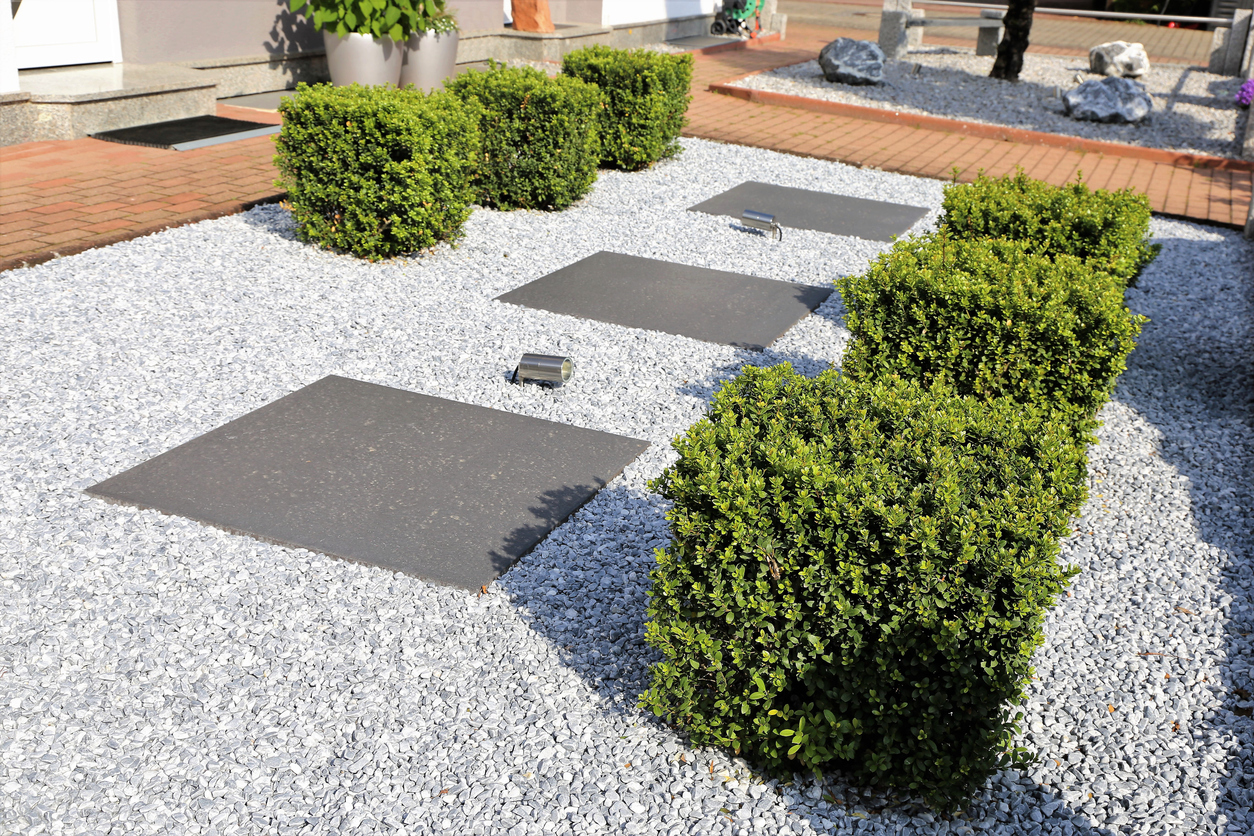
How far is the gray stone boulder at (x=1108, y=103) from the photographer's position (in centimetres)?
1259

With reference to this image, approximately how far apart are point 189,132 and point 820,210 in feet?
17.3

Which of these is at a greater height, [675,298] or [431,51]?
[431,51]

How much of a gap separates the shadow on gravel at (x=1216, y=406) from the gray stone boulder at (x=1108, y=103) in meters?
4.96

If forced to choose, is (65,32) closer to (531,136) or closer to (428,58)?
(428,58)

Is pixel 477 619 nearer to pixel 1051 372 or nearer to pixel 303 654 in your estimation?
pixel 303 654

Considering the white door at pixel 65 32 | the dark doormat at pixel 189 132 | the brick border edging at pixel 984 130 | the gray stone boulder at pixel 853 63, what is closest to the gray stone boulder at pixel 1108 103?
the brick border edging at pixel 984 130

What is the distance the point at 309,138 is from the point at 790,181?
459cm

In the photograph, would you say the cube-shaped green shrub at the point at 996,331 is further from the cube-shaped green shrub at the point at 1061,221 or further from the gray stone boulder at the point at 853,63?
the gray stone boulder at the point at 853,63

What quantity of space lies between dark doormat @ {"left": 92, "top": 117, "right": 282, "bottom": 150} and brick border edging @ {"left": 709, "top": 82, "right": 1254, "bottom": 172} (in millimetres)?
6179

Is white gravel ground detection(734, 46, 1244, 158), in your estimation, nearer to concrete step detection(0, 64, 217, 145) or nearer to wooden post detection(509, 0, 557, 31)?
wooden post detection(509, 0, 557, 31)

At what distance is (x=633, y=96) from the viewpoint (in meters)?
8.84

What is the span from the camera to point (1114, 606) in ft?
11.6

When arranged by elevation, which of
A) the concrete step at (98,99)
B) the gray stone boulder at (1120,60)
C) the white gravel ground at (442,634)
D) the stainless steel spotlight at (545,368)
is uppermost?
the gray stone boulder at (1120,60)

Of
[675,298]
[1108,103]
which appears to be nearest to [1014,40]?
[1108,103]
